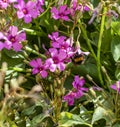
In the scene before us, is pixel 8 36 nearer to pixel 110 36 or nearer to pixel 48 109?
pixel 48 109

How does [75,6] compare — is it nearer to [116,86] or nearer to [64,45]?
[64,45]

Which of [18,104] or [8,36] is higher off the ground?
[8,36]

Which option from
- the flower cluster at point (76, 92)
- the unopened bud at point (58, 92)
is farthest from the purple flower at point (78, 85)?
the unopened bud at point (58, 92)

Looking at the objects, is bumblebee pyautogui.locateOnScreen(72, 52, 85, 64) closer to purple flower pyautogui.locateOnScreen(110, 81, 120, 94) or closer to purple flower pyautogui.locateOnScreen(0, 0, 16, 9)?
purple flower pyautogui.locateOnScreen(110, 81, 120, 94)

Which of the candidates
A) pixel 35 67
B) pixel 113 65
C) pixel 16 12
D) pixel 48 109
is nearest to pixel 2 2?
pixel 16 12

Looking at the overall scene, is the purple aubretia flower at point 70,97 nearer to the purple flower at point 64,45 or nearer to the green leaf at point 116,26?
the purple flower at point 64,45

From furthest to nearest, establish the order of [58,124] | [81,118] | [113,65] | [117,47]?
[113,65], [117,47], [81,118], [58,124]
